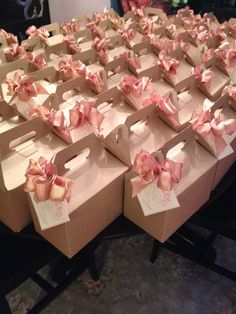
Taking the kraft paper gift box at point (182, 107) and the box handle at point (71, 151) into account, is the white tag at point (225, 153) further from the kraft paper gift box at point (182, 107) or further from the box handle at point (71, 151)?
the box handle at point (71, 151)

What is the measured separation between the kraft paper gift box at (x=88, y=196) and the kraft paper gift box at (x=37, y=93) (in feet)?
1.06

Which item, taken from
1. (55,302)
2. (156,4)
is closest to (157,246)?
(55,302)

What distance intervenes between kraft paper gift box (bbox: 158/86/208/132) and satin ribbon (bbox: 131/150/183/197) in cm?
29

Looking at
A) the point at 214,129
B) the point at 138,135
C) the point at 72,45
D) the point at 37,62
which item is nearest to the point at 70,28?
the point at 72,45

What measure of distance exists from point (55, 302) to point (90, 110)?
992 millimetres

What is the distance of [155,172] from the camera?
0.80 m

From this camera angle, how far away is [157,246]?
5.46 feet

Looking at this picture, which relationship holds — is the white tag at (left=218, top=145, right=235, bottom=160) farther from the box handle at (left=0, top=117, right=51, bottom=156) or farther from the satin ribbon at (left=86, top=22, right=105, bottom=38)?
the satin ribbon at (left=86, top=22, right=105, bottom=38)

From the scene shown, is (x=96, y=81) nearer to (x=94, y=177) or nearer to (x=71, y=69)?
(x=71, y=69)

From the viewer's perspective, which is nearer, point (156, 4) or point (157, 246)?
point (157, 246)

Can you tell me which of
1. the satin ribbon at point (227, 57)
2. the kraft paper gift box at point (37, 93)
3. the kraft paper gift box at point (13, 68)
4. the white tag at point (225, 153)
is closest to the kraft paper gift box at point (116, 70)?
the kraft paper gift box at point (37, 93)

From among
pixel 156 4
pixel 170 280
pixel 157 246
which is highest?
pixel 156 4

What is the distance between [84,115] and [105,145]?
13 cm

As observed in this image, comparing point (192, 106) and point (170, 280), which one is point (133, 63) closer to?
point (192, 106)
